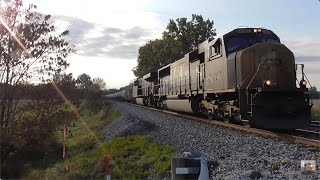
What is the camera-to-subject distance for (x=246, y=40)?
16.0 m

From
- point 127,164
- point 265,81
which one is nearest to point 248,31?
point 265,81

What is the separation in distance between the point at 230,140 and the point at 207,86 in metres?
6.30

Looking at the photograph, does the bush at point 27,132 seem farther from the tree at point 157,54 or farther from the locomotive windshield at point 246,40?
the tree at point 157,54

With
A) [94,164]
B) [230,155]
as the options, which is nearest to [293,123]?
→ [230,155]

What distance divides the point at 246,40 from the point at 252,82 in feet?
8.23

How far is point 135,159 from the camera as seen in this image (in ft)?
42.5

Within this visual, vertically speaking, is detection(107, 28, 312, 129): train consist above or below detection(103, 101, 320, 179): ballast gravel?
above

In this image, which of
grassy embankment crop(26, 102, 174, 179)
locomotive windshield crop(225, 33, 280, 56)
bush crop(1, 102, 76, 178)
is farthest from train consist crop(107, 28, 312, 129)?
bush crop(1, 102, 76, 178)

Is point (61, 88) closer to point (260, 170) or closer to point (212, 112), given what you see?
point (212, 112)

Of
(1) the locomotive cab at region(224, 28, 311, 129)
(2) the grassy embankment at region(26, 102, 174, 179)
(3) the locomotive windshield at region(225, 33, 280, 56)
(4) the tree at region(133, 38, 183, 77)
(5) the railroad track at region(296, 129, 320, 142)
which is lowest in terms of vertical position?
(2) the grassy embankment at region(26, 102, 174, 179)

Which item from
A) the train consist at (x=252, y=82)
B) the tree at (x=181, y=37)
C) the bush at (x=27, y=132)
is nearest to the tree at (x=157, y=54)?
the tree at (x=181, y=37)

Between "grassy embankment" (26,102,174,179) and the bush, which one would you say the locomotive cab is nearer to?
"grassy embankment" (26,102,174,179)

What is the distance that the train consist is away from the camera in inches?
522

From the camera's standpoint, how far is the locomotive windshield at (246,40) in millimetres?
15828
